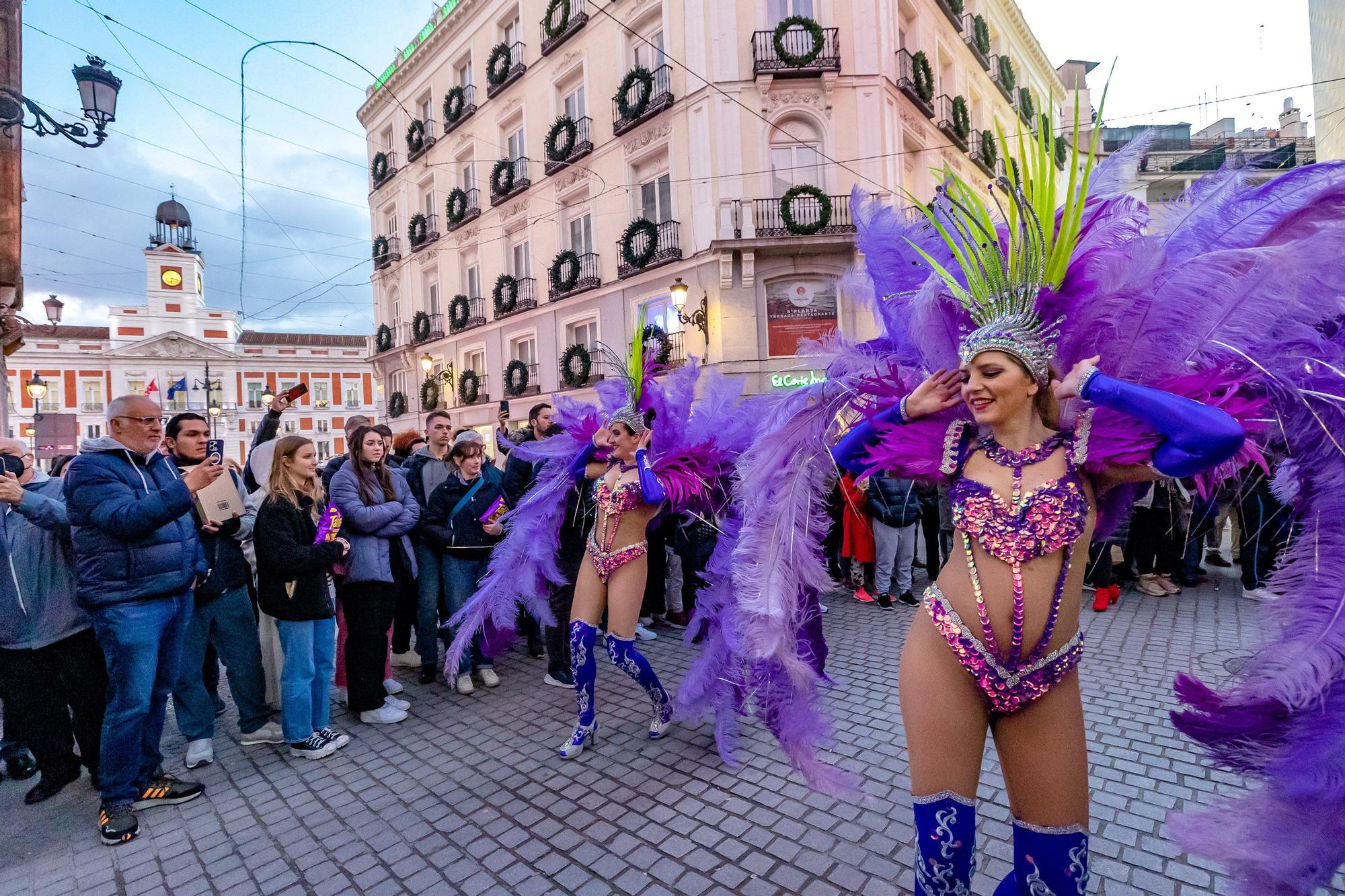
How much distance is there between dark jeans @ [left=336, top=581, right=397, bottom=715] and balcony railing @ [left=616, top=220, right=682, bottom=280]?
11.3 meters

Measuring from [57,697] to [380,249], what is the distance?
25.0m

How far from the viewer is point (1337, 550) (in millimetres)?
1599

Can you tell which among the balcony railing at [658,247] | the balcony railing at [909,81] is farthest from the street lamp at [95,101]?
the balcony railing at [909,81]

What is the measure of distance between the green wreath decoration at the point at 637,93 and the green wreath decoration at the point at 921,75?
5.76 meters

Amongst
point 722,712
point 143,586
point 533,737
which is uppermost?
point 143,586

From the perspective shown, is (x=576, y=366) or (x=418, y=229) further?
(x=418, y=229)

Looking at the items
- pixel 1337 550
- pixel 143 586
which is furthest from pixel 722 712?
pixel 143 586

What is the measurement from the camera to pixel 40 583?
3.42 metres

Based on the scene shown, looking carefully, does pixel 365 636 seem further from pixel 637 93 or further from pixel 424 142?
pixel 424 142

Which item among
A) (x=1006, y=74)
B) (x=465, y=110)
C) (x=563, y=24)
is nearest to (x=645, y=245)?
(x=563, y=24)

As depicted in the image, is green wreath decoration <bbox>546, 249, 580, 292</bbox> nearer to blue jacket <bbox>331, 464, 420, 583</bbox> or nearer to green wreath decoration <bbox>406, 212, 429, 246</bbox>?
green wreath decoration <bbox>406, 212, 429, 246</bbox>

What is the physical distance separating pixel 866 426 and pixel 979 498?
1.62ft

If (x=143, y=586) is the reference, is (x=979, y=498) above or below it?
above

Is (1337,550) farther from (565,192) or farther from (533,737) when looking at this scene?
(565,192)
